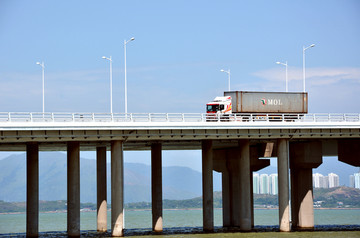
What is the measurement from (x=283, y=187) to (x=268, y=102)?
531 inches

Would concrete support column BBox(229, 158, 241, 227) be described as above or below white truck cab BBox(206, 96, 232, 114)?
below

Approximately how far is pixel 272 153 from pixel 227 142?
287 inches

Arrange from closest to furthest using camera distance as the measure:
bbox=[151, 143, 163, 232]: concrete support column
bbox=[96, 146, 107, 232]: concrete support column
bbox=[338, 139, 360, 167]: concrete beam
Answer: bbox=[151, 143, 163, 232]: concrete support column, bbox=[338, 139, 360, 167]: concrete beam, bbox=[96, 146, 107, 232]: concrete support column

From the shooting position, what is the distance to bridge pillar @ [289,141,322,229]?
94.9 m

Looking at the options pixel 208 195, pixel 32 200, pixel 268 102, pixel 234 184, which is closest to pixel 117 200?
pixel 32 200

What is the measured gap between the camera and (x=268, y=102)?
94625mm

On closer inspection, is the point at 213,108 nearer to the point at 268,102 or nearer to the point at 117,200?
the point at 268,102

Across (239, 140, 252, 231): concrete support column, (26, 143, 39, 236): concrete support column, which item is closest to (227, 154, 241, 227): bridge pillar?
(239, 140, 252, 231): concrete support column

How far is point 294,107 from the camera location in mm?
95750

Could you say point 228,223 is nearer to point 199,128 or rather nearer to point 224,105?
point 224,105

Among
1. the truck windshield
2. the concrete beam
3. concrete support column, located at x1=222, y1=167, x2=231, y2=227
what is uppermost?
the truck windshield

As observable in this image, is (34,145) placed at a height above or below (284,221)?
above

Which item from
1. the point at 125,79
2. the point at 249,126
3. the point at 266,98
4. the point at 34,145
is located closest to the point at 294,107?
the point at 266,98

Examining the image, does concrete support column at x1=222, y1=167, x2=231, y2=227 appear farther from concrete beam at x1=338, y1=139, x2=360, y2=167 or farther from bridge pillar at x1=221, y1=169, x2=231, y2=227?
concrete beam at x1=338, y1=139, x2=360, y2=167
